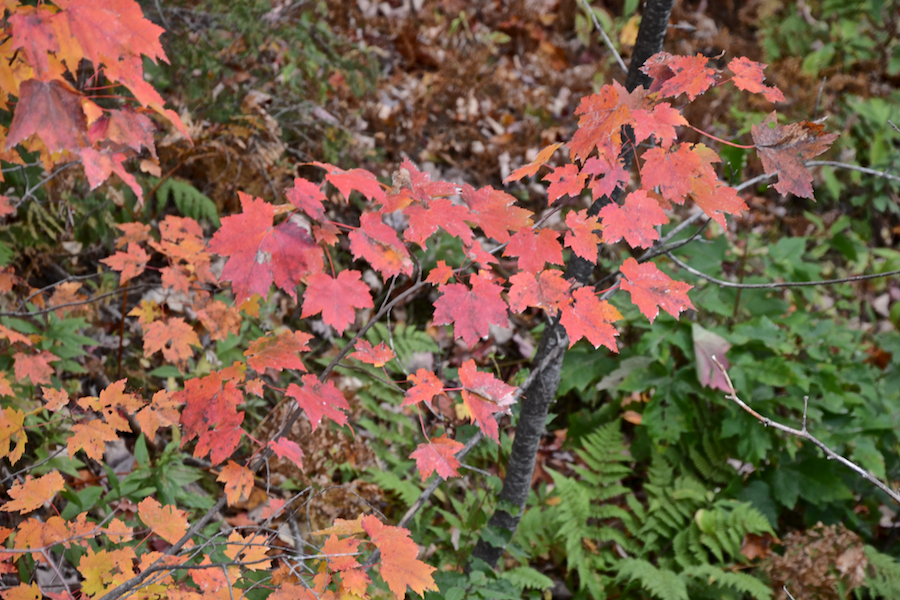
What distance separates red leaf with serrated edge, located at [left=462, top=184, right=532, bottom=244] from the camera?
1393 mm

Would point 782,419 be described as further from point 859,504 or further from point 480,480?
point 480,480

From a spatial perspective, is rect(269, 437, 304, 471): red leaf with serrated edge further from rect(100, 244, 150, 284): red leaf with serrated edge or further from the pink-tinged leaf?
the pink-tinged leaf

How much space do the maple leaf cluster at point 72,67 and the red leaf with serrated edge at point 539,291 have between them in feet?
2.64

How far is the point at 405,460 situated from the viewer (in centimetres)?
271

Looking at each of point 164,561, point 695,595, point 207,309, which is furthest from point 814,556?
point 207,309

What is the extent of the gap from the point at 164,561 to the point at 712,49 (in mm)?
5808

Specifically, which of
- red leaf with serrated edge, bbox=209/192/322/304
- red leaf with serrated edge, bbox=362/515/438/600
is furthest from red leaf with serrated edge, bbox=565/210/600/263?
red leaf with serrated edge, bbox=362/515/438/600

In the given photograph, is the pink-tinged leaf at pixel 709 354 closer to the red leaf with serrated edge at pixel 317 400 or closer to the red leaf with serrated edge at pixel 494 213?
the red leaf with serrated edge at pixel 494 213

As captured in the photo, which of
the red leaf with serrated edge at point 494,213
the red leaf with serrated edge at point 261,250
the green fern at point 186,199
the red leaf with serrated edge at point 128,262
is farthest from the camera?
the green fern at point 186,199

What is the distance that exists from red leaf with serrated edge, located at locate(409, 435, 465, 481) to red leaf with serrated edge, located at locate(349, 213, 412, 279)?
479 millimetres

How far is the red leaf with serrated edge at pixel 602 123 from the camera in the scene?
1354 mm

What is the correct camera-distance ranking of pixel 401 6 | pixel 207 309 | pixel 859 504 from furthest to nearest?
pixel 401 6
pixel 859 504
pixel 207 309

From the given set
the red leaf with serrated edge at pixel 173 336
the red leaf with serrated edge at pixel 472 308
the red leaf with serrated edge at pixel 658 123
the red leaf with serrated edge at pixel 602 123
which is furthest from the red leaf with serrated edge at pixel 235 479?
the red leaf with serrated edge at pixel 658 123

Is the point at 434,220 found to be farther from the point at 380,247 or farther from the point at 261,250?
the point at 261,250
